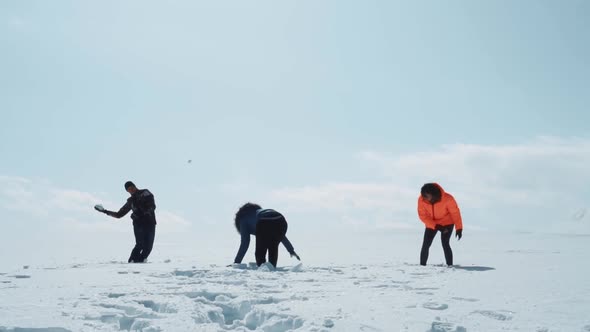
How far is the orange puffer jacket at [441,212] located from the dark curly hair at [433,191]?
0.25 ft

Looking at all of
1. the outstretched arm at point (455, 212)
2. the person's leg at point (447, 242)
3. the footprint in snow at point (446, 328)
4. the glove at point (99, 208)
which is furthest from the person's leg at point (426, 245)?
the glove at point (99, 208)

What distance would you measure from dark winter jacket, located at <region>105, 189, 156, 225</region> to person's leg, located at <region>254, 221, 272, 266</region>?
2.98 metres

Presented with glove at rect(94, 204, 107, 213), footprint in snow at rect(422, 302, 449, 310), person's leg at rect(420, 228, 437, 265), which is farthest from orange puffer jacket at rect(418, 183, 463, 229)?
glove at rect(94, 204, 107, 213)

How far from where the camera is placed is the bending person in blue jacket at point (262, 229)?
26.7 feet

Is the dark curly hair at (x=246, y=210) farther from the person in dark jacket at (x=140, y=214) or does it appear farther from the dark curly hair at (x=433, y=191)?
the dark curly hair at (x=433, y=191)

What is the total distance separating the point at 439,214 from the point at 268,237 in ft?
10.6

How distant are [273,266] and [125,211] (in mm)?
3868

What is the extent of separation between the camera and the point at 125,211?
9.97m

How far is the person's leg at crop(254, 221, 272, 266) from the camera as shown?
26.7 feet

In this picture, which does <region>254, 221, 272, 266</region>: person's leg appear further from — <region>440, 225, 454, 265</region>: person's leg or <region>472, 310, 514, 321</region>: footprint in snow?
<region>472, 310, 514, 321</region>: footprint in snow

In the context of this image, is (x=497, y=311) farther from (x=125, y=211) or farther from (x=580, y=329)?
(x=125, y=211)

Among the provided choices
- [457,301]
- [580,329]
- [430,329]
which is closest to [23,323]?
[430,329]

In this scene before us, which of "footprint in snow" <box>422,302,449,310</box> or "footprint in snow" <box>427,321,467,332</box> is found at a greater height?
"footprint in snow" <box>422,302,449,310</box>

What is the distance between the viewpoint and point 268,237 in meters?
8.18
